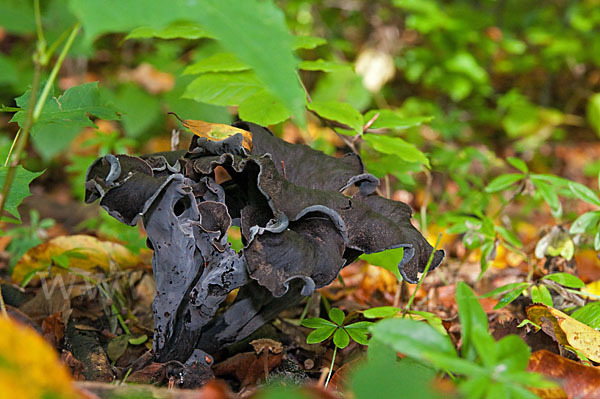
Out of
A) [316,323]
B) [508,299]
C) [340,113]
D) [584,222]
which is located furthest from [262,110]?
[584,222]

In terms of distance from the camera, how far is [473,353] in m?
1.25

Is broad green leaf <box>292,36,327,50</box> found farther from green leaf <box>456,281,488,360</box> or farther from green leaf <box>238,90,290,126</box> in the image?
green leaf <box>456,281,488,360</box>

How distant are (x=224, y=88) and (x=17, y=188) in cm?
103

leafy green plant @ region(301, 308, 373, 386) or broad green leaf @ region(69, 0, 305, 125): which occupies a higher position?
broad green leaf @ region(69, 0, 305, 125)

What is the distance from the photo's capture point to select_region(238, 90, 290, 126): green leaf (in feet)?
7.52

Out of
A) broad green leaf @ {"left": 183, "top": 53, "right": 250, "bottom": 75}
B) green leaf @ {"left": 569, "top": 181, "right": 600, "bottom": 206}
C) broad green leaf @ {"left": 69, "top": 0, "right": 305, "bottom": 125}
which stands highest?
broad green leaf @ {"left": 69, "top": 0, "right": 305, "bottom": 125}

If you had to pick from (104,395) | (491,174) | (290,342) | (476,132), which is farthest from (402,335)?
(476,132)

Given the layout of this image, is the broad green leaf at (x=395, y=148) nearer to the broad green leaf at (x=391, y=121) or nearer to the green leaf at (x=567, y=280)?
the broad green leaf at (x=391, y=121)

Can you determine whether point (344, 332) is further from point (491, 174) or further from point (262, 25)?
point (491, 174)

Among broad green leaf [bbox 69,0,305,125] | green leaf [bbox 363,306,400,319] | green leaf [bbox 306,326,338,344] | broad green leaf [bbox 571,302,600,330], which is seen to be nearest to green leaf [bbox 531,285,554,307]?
broad green leaf [bbox 571,302,600,330]

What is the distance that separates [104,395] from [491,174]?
586 centimetres

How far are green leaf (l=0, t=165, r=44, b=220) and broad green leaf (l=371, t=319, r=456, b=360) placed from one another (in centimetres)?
140

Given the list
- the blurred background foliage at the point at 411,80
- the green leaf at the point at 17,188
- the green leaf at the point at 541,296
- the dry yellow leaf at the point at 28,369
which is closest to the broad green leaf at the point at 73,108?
the green leaf at the point at 17,188

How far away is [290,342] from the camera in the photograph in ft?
7.45
